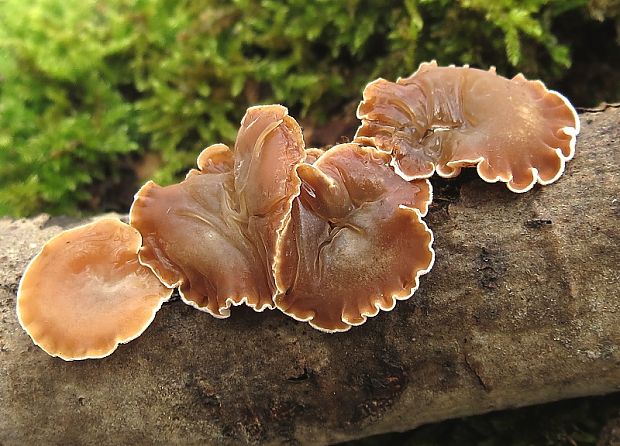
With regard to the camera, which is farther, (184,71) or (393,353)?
(184,71)

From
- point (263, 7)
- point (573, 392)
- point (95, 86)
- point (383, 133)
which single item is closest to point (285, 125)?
point (383, 133)

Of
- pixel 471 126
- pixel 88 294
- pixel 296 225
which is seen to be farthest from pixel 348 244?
pixel 88 294

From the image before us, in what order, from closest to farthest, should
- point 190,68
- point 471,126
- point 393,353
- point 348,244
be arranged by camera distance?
point 348,244 < point 393,353 < point 471,126 < point 190,68

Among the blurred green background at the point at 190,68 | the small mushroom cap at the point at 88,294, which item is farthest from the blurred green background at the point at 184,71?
the small mushroom cap at the point at 88,294

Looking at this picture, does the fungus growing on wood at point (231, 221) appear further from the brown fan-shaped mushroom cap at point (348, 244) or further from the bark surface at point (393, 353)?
the bark surface at point (393, 353)

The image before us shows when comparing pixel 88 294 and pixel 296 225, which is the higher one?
pixel 296 225

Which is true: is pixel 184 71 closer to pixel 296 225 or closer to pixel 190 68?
pixel 190 68

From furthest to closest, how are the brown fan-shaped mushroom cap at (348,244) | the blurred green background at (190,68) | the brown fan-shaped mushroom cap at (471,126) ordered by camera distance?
the blurred green background at (190,68)
the brown fan-shaped mushroom cap at (471,126)
the brown fan-shaped mushroom cap at (348,244)

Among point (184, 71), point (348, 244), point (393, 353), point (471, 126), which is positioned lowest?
point (393, 353)
